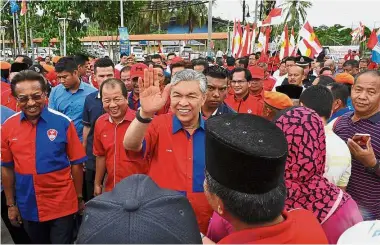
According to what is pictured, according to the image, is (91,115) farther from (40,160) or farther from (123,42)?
(123,42)

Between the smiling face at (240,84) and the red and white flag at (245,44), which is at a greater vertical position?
the red and white flag at (245,44)

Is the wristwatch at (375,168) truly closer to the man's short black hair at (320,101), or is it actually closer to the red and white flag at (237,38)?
the man's short black hair at (320,101)

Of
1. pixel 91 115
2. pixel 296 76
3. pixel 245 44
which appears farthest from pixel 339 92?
pixel 245 44

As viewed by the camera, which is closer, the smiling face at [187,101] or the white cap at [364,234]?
the white cap at [364,234]

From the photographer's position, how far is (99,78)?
185 inches

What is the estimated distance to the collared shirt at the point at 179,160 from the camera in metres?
2.34

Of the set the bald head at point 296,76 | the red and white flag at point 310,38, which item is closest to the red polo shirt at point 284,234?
the bald head at point 296,76

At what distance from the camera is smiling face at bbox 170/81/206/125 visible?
2.43m

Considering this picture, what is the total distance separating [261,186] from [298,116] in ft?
2.03

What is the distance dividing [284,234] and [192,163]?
120cm

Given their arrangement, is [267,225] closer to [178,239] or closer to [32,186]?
[178,239]

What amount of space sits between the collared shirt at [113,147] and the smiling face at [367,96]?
1.84m

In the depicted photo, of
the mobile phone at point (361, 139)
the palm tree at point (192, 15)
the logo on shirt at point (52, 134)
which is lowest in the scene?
the logo on shirt at point (52, 134)

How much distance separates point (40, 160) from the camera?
2787mm
